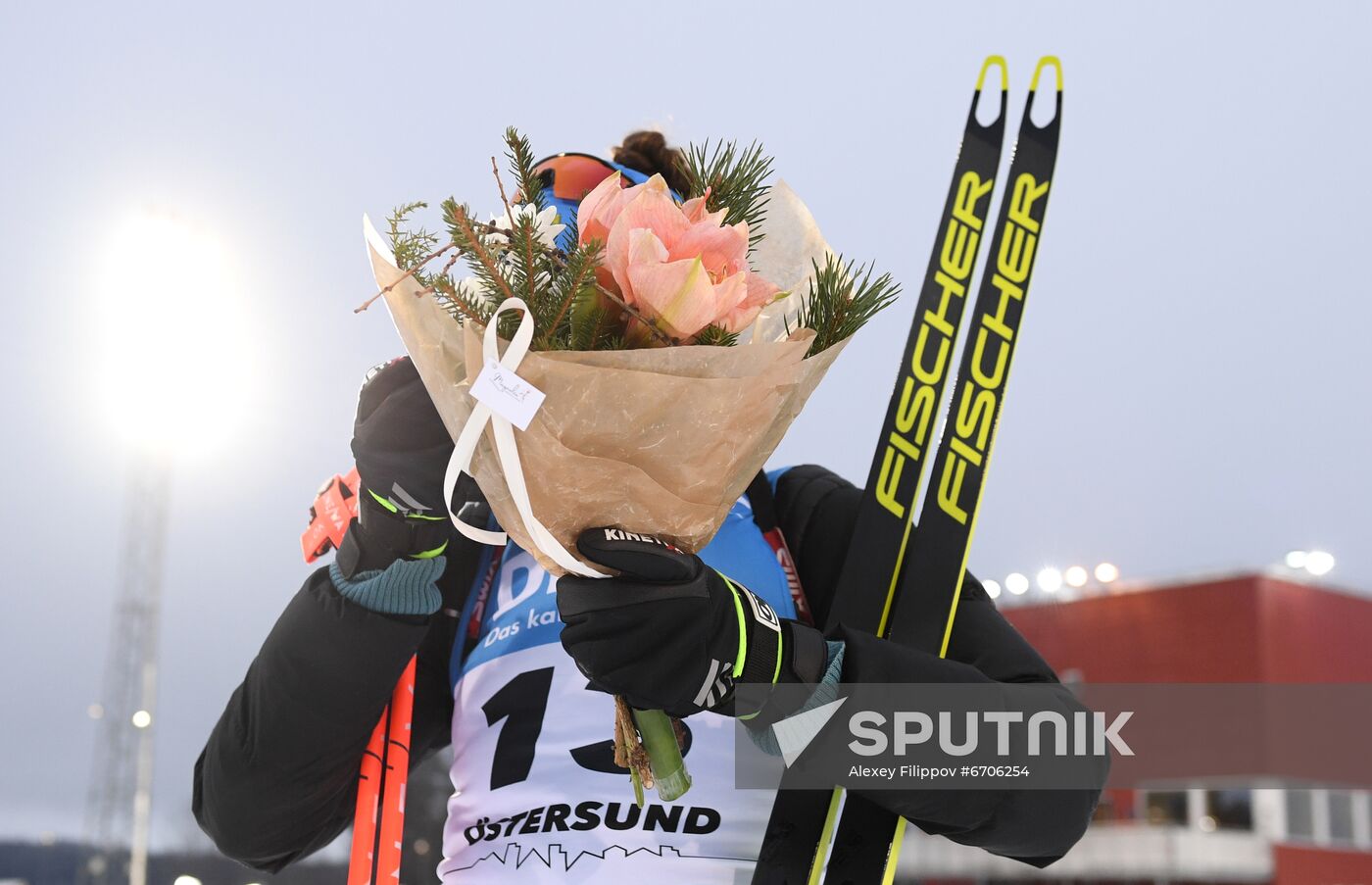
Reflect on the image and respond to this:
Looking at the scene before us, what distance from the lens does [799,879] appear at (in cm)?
146

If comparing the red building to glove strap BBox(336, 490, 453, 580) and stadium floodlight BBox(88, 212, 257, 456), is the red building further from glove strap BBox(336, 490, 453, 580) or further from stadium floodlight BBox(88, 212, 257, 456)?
glove strap BBox(336, 490, 453, 580)

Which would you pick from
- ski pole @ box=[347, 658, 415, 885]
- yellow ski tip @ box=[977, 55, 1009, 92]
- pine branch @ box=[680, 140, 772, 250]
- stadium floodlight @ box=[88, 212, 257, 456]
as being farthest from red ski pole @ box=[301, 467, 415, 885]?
stadium floodlight @ box=[88, 212, 257, 456]

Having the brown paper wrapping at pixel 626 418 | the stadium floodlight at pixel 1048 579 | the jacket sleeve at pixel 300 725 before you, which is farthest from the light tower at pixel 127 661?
the brown paper wrapping at pixel 626 418

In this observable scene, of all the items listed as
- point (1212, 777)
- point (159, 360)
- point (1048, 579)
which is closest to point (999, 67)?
point (159, 360)

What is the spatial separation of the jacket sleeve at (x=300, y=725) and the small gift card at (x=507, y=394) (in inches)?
20.9

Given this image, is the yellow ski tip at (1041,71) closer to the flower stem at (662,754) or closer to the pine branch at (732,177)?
the pine branch at (732,177)

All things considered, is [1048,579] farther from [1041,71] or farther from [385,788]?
[385,788]

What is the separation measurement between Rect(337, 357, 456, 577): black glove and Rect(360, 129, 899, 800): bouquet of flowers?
17 centimetres

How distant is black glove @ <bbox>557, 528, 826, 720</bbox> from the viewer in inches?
40.9

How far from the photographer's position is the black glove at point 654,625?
1.04 m

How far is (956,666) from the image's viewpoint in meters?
1.31

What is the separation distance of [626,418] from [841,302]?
0.24 meters

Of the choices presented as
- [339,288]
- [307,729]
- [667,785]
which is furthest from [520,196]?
[339,288]

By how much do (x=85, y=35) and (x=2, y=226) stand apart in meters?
5.58
